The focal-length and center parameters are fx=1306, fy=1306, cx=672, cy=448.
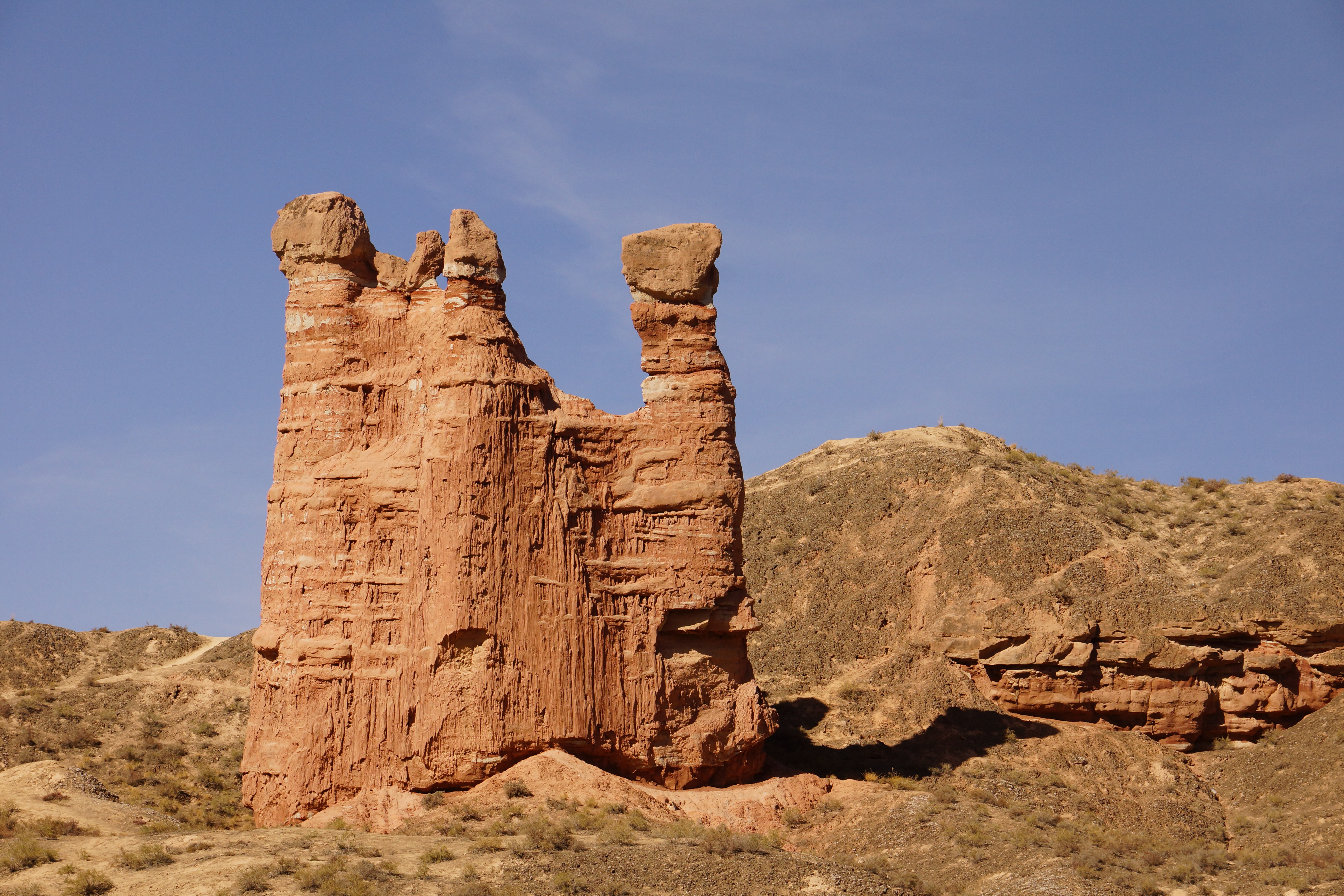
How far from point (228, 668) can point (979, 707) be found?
67.6 feet

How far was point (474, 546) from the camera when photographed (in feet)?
79.6

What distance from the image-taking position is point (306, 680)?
24.6m

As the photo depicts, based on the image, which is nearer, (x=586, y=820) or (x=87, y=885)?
(x=87, y=885)

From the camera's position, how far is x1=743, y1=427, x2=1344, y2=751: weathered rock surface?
3166 centimetres

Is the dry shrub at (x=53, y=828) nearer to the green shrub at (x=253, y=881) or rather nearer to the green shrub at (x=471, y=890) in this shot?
the green shrub at (x=253, y=881)

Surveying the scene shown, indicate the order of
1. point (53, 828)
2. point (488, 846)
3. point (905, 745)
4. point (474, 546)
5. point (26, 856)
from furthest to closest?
point (905, 745) → point (474, 546) → point (53, 828) → point (488, 846) → point (26, 856)

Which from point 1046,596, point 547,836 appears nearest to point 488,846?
point 547,836

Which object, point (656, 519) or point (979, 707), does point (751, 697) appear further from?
point (979, 707)

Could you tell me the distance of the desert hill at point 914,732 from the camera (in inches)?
813

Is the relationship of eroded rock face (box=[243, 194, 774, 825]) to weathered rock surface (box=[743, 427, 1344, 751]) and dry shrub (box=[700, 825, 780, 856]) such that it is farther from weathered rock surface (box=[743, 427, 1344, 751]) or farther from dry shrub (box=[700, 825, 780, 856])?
weathered rock surface (box=[743, 427, 1344, 751])

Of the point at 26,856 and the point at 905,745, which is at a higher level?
the point at 905,745

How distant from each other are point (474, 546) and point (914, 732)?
13227mm

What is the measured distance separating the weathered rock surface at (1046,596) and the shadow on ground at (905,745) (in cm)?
38

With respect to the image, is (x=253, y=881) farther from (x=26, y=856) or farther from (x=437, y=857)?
(x=26, y=856)
